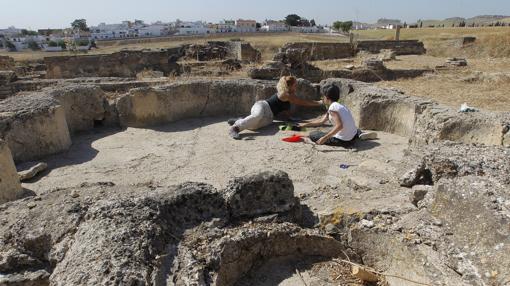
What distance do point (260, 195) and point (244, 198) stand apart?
0.16 meters

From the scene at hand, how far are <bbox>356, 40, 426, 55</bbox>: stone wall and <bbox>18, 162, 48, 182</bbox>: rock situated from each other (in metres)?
18.9

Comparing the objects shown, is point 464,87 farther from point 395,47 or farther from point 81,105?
point 395,47

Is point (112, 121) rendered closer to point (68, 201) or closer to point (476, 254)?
point (68, 201)

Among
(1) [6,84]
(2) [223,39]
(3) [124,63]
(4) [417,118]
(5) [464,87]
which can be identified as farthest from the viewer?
(2) [223,39]

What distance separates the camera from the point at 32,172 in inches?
224

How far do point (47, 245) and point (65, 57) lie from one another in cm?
1584

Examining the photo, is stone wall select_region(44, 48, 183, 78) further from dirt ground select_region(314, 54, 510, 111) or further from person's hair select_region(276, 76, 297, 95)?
person's hair select_region(276, 76, 297, 95)

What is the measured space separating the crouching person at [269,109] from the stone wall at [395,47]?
50.8 ft

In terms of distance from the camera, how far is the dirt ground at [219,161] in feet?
16.9

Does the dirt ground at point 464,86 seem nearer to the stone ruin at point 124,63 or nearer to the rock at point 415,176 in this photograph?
the rock at point 415,176

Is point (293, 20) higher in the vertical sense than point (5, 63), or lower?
higher

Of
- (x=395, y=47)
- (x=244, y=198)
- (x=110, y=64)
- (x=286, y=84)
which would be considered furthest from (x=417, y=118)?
(x=395, y=47)

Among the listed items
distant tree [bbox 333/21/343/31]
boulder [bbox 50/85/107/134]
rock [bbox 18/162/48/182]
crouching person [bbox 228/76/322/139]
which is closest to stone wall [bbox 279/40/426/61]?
crouching person [bbox 228/76/322/139]

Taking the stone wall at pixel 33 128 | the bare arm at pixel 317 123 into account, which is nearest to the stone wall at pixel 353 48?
the bare arm at pixel 317 123
